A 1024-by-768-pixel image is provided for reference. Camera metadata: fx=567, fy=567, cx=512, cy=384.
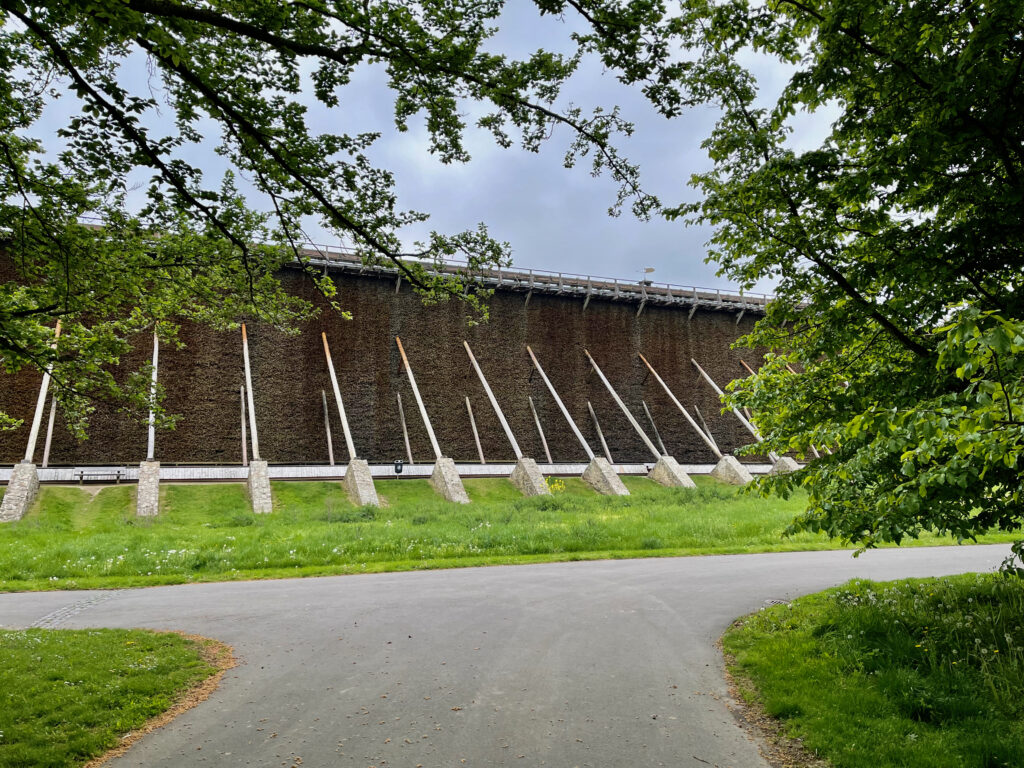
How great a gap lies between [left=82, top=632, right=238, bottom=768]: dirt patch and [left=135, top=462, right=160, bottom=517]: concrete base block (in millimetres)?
14939

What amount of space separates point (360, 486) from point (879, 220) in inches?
820

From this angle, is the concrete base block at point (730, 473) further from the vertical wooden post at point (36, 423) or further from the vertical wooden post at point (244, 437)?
the vertical wooden post at point (36, 423)

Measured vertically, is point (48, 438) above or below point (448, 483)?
above

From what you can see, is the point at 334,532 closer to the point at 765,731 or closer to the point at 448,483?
the point at 448,483

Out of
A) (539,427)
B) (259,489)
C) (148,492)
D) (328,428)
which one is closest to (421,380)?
(328,428)

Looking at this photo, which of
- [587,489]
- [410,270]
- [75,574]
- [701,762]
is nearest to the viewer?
[701,762]

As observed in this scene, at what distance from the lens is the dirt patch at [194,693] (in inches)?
181

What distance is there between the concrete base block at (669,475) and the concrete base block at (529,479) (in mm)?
7271

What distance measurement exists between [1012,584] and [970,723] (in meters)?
5.25

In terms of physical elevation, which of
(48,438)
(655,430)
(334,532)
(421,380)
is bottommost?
(334,532)

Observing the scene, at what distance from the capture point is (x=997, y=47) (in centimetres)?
473

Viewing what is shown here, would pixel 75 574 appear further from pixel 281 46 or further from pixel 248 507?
pixel 281 46

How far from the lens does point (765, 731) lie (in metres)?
5.07

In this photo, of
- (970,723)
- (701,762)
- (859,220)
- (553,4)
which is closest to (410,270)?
(553,4)
